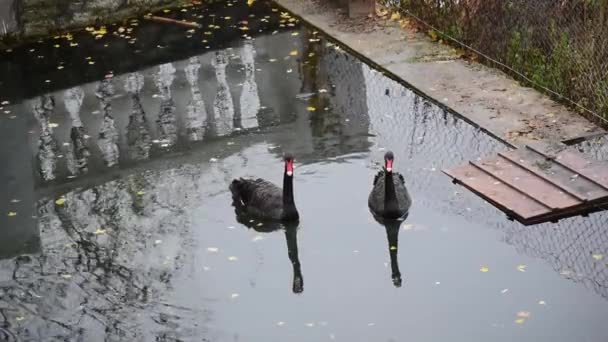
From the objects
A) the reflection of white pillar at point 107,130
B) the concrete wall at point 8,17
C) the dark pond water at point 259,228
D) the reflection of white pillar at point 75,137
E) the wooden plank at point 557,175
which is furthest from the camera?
the concrete wall at point 8,17

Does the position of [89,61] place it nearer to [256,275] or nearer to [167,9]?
[167,9]

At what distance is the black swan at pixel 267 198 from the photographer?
11.1 metres

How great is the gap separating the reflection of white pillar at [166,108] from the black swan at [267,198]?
1900 millimetres

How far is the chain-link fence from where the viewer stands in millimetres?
12953

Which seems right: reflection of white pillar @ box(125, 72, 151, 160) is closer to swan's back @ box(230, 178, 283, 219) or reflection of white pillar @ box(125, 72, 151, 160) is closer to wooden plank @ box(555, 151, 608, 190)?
swan's back @ box(230, 178, 283, 219)

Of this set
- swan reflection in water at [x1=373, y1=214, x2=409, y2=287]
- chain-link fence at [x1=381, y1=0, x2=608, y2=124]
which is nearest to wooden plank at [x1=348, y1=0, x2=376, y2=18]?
chain-link fence at [x1=381, y1=0, x2=608, y2=124]

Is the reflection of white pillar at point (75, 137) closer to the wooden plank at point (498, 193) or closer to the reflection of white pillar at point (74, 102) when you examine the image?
the reflection of white pillar at point (74, 102)

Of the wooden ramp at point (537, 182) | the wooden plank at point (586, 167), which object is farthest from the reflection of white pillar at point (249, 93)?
the wooden plank at point (586, 167)

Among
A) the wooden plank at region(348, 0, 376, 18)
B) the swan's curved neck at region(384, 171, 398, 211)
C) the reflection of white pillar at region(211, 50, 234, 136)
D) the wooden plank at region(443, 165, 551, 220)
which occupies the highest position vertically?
the swan's curved neck at region(384, 171, 398, 211)

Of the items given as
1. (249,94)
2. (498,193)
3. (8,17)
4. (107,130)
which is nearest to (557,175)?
(498,193)

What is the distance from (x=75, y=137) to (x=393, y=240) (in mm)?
4558

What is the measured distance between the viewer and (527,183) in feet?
38.0

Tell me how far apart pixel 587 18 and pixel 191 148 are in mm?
4949

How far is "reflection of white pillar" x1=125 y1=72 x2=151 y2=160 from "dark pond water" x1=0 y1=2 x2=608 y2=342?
3 cm
